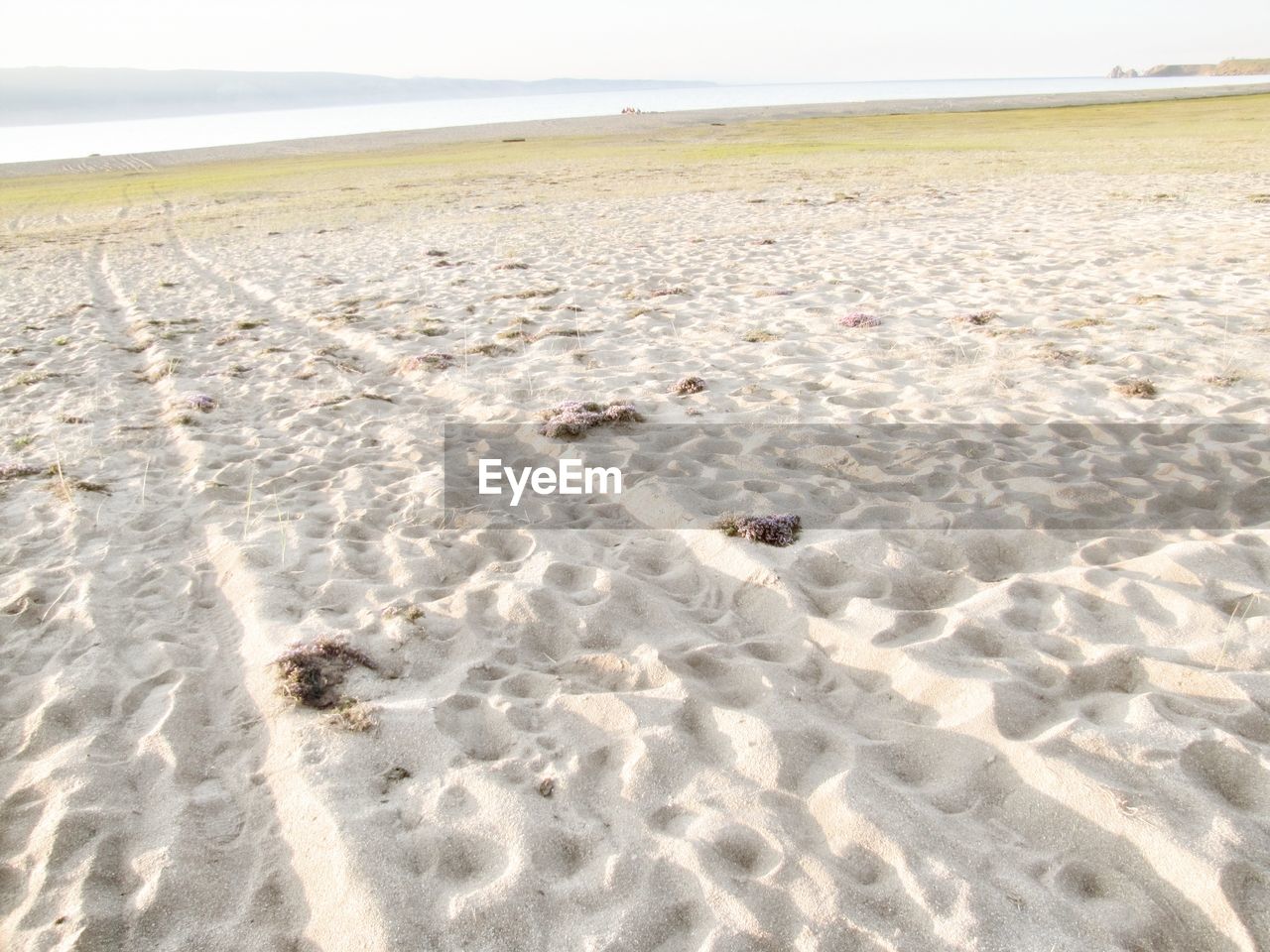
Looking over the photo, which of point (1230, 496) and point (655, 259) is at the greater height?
point (655, 259)

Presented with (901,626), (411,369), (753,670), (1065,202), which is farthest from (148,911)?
(1065,202)

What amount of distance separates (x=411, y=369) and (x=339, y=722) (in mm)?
7850

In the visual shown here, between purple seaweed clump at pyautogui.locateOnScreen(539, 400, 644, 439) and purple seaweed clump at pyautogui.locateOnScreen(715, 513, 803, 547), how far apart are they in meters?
2.74

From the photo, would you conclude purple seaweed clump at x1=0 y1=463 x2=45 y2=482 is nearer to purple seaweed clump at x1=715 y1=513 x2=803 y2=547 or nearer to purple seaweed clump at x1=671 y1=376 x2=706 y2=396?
purple seaweed clump at x1=671 y1=376 x2=706 y2=396

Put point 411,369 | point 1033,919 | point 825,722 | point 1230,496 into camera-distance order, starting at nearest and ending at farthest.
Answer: point 1033,919 → point 825,722 → point 1230,496 → point 411,369

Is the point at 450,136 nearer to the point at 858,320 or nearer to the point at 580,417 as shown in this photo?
the point at 858,320

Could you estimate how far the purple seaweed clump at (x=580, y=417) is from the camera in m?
9.42

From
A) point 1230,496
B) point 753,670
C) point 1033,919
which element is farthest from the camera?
point 1230,496

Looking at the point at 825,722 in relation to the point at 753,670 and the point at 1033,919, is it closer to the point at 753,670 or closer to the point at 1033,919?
the point at 753,670

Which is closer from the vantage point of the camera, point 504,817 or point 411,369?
point 504,817

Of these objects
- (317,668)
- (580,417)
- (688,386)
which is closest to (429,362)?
(580,417)

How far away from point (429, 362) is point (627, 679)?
805 cm

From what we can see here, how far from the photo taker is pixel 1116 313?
12.3m

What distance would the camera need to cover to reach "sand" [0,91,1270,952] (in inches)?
152
